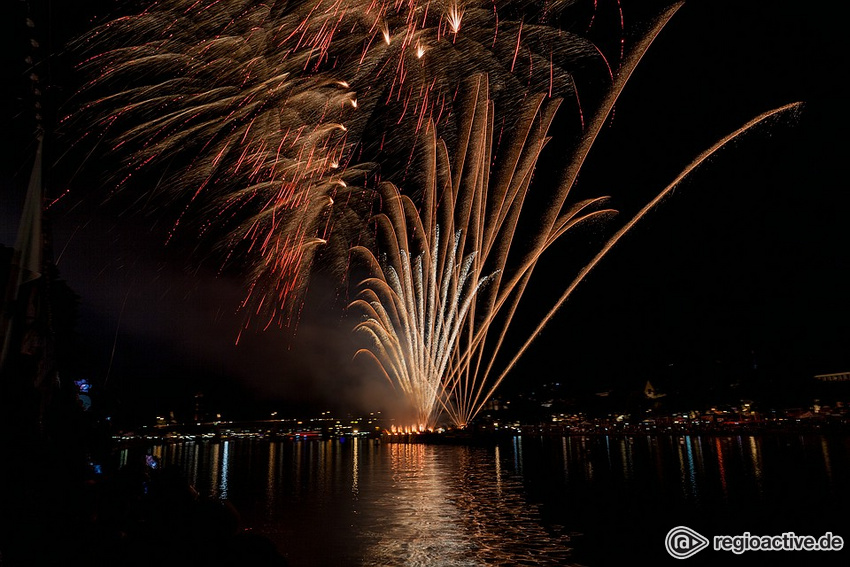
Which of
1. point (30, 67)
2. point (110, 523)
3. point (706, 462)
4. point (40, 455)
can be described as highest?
point (30, 67)

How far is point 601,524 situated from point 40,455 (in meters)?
12.1

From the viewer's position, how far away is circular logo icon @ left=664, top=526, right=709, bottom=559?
11.3 metres

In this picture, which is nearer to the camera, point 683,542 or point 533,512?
point 683,542

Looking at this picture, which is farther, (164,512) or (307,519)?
(307,519)

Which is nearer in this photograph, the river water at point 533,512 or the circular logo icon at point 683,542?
the river water at point 533,512

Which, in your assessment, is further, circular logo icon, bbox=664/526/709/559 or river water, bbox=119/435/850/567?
circular logo icon, bbox=664/526/709/559

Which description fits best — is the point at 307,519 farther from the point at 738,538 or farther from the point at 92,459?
the point at 738,538

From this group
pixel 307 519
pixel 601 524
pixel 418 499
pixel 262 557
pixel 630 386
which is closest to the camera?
pixel 262 557

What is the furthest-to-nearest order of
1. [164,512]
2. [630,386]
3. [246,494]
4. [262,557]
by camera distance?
[630,386]
[246,494]
[164,512]
[262,557]

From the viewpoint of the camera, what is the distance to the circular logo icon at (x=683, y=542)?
1129cm

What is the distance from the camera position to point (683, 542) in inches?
476

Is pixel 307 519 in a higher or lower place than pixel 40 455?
lower

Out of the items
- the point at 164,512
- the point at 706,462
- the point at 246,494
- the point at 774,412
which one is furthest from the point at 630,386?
the point at 164,512

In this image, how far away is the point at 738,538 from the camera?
1265cm
